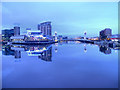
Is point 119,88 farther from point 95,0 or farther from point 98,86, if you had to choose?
point 95,0

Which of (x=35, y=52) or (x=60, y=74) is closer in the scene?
(x=60, y=74)

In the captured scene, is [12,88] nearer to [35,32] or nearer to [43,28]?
[35,32]

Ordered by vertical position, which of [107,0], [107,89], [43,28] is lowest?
[107,89]

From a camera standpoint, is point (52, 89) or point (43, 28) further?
point (43, 28)

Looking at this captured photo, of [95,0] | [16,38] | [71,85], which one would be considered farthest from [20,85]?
[16,38]

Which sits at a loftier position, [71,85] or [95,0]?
[95,0]

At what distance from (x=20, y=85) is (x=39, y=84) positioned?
1.83ft

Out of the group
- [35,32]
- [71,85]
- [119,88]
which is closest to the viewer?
[119,88]

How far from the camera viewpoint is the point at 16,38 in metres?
54.9

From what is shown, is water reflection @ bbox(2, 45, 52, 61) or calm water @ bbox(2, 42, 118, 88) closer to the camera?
calm water @ bbox(2, 42, 118, 88)

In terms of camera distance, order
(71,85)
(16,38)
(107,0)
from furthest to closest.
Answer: (16,38) < (107,0) < (71,85)

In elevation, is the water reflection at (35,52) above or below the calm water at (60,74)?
above

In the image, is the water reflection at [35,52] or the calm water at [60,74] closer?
the calm water at [60,74]

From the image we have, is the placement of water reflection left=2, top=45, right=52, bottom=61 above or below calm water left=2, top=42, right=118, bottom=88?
above
